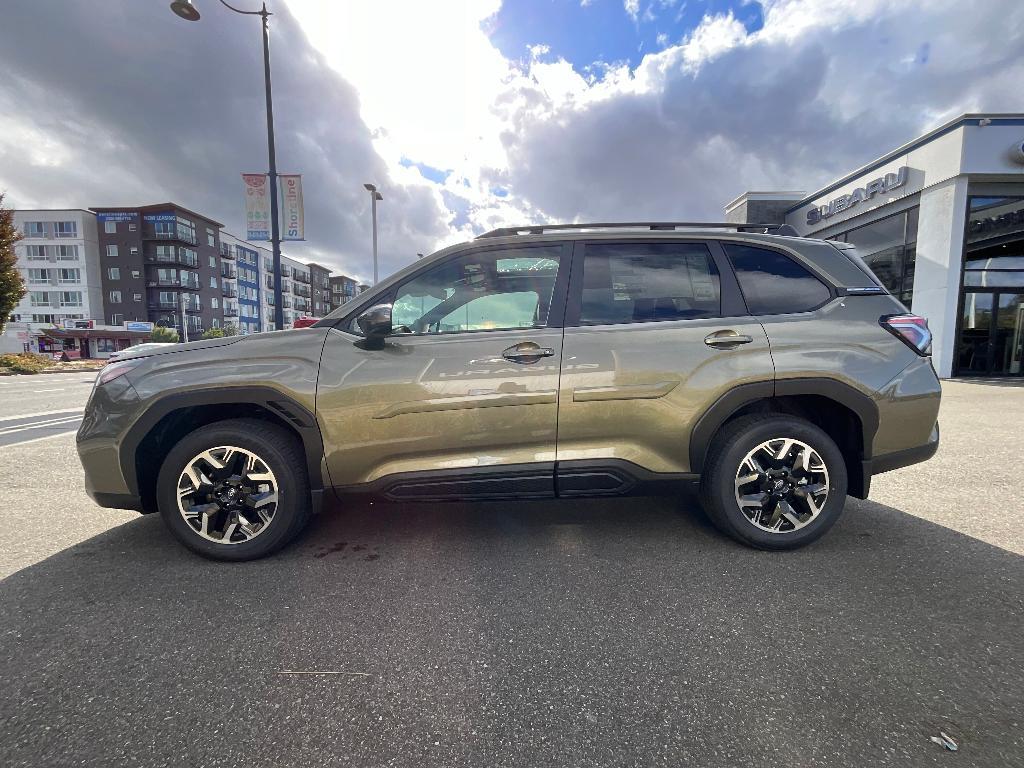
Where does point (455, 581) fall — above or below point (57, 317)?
below

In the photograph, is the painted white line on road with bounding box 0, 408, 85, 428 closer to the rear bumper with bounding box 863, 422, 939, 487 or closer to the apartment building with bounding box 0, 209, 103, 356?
the rear bumper with bounding box 863, 422, 939, 487

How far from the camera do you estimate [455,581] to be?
2.51 meters

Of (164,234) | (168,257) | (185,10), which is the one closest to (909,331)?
(185,10)

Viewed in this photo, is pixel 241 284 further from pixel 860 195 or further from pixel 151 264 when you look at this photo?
pixel 860 195

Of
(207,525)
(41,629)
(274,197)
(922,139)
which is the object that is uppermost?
(922,139)

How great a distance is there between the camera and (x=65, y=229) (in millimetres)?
A: 53750

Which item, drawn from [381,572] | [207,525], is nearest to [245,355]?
[207,525]

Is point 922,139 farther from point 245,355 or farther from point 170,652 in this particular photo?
point 170,652

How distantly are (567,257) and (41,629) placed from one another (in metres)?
3.26

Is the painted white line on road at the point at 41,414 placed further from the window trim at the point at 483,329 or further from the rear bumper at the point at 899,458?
the rear bumper at the point at 899,458

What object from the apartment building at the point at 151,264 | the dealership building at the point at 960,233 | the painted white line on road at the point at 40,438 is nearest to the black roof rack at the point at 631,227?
the painted white line on road at the point at 40,438

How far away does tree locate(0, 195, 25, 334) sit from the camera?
1981 centimetres

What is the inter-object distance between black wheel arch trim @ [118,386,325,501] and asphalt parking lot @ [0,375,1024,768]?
2.10ft

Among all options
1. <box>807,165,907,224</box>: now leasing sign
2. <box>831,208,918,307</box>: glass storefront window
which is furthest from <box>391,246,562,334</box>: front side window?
<box>807,165,907,224</box>: now leasing sign
